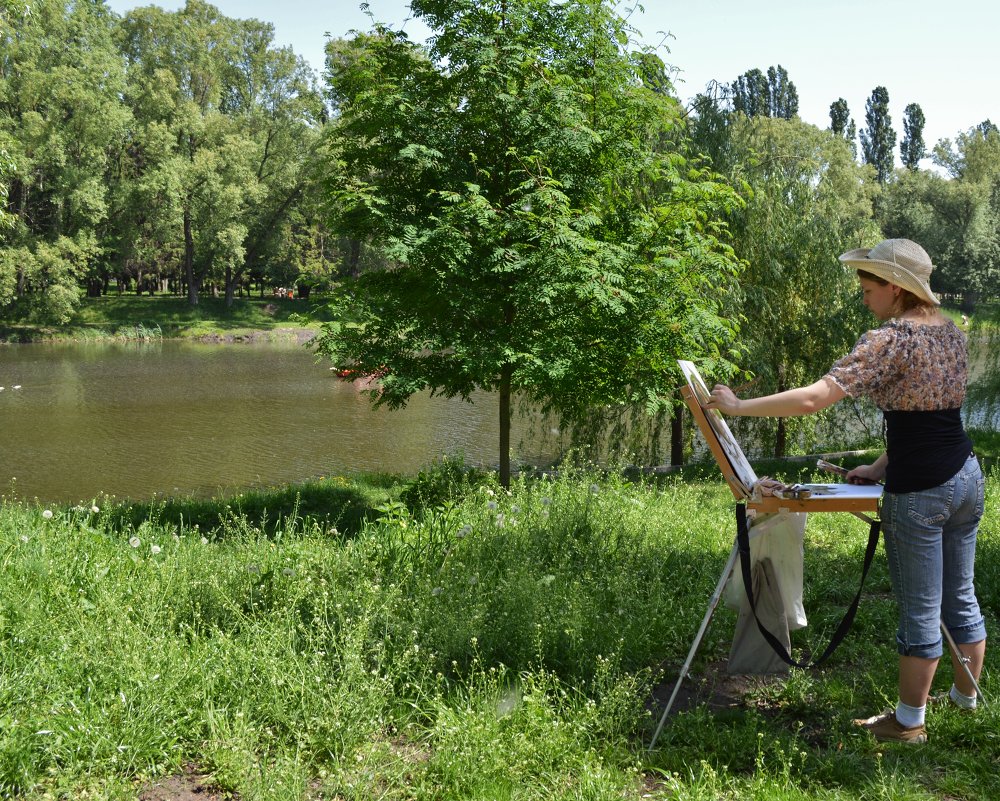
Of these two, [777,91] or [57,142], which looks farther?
[777,91]

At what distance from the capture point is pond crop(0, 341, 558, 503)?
14.5 m

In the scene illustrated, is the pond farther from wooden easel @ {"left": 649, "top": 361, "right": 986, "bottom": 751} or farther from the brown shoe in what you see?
the brown shoe

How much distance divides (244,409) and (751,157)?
14916mm

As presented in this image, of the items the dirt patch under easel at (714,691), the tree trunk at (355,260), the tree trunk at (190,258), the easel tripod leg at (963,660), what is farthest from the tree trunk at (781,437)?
the tree trunk at (190,258)

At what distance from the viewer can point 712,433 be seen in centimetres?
347

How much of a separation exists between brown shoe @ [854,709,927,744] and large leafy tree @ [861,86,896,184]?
74714 millimetres

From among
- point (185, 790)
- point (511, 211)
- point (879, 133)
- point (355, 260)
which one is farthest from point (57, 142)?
point (879, 133)

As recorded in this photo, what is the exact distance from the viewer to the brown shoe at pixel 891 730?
131 inches

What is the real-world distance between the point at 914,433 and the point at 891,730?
1.20 m

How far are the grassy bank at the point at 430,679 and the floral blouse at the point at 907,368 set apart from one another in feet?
4.32

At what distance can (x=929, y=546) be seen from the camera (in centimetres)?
320

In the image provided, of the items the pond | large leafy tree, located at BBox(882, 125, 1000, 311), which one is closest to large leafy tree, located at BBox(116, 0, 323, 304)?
the pond

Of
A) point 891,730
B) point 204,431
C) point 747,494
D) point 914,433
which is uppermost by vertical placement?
point 914,433

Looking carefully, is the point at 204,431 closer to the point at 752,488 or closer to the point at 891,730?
the point at 752,488
